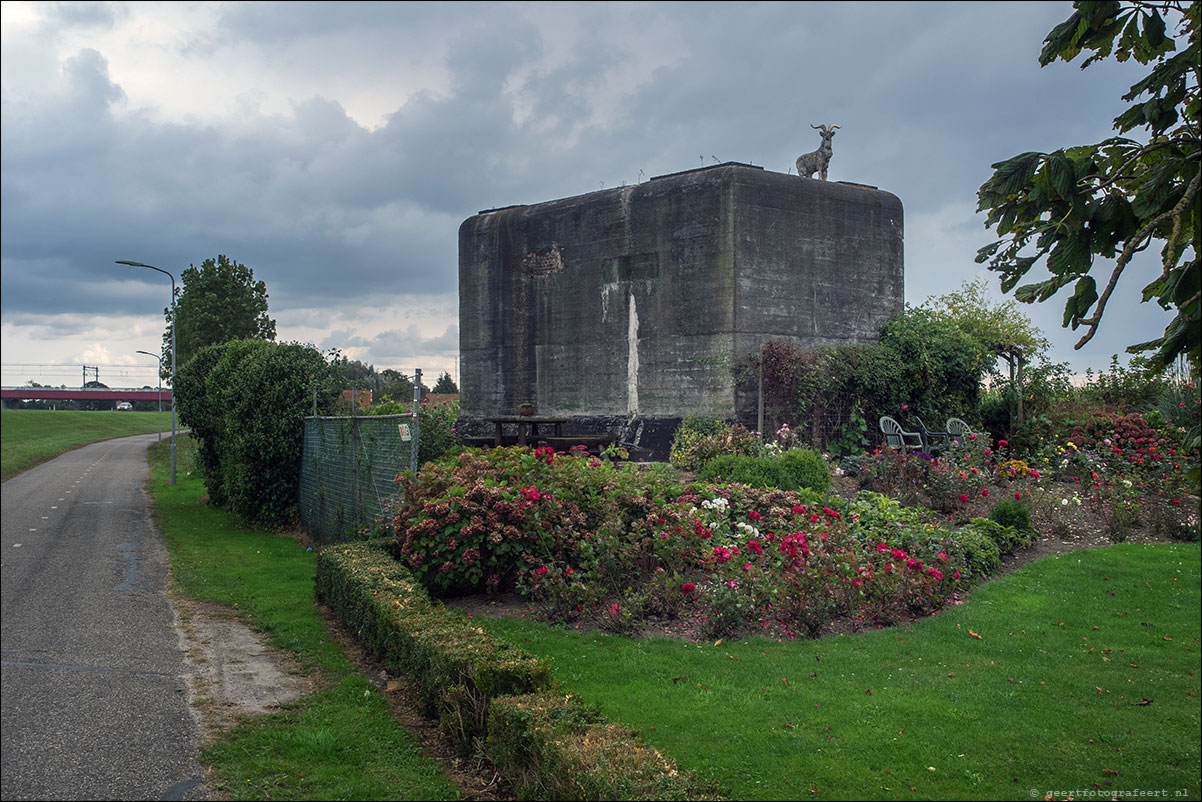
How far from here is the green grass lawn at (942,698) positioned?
407cm

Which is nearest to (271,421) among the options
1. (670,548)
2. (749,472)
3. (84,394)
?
(749,472)

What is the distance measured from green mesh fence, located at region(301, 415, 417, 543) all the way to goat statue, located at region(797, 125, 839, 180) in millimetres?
12600

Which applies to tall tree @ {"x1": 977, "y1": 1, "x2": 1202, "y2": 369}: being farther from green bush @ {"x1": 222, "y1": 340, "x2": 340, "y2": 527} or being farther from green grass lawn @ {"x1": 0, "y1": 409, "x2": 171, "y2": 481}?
green bush @ {"x1": 222, "y1": 340, "x2": 340, "y2": 527}

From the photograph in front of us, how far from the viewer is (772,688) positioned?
5.27 meters

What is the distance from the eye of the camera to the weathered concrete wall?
18141 mm

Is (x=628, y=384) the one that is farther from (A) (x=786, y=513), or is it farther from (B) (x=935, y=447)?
(A) (x=786, y=513)

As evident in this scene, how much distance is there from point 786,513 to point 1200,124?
612 centimetres

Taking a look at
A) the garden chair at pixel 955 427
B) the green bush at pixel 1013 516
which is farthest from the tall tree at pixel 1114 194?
the garden chair at pixel 955 427

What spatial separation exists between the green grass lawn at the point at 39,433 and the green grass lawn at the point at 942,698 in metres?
3.06

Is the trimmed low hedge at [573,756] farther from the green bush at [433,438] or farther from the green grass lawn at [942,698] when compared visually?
the green bush at [433,438]

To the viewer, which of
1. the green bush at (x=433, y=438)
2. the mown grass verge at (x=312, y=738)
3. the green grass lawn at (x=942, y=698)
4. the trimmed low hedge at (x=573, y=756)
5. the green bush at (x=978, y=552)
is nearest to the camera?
the trimmed low hedge at (x=573, y=756)

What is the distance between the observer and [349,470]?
11.8 meters

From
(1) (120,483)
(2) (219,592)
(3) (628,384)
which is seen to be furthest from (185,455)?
(1) (120,483)

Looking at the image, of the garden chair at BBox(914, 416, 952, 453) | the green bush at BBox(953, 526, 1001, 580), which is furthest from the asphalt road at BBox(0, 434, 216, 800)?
the garden chair at BBox(914, 416, 952, 453)
